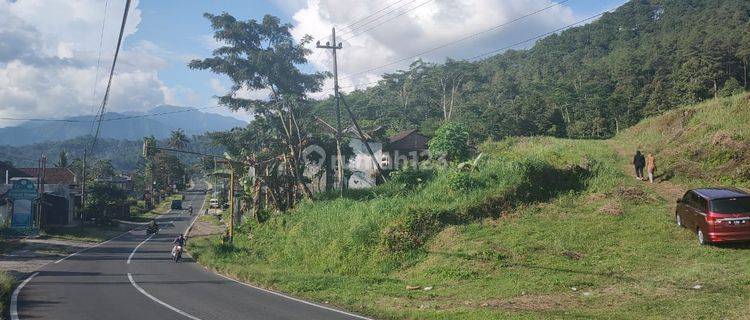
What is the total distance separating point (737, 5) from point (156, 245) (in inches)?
3246

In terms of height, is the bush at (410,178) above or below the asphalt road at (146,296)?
above

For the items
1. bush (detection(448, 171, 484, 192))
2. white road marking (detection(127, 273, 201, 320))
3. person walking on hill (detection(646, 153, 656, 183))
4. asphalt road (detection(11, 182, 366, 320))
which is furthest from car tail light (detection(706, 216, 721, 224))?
white road marking (detection(127, 273, 201, 320))

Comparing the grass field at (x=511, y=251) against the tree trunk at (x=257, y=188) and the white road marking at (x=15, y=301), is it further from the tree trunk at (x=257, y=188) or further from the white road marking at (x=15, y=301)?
the white road marking at (x=15, y=301)

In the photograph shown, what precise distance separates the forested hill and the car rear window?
1400 inches

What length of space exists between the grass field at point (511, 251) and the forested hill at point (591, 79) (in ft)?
70.9

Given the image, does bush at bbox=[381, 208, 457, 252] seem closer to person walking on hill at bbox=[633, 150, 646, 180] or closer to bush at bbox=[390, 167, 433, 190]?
bush at bbox=[390, 167, 433, 190]

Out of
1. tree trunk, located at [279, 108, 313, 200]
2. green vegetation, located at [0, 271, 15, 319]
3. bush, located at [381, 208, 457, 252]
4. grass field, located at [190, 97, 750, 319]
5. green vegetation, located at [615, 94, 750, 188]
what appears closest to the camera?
grass field, located at [190, 97, 750, 319]

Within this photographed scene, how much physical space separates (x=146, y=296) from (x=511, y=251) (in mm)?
12632

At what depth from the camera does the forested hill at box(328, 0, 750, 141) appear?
50.2 meters

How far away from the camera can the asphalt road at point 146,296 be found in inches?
521

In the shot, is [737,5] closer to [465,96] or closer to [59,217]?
[465,96]

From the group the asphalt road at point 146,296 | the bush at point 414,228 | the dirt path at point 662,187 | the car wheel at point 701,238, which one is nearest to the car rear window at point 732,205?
the car wheel at point 701,238

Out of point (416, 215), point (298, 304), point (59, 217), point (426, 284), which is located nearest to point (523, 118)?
point (416, 215)

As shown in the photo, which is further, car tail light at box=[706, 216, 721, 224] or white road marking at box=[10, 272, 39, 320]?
car tail light at box=[706, 216, 721, 224]
